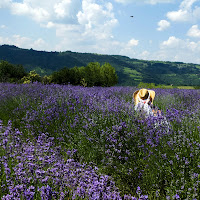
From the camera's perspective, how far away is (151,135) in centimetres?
322

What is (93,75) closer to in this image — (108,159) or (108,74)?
(108,74)

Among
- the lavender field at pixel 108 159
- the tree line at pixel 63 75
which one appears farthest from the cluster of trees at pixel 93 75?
the lavender field at pixel 108 159

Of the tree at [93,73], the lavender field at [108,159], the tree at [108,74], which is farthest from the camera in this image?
the tree at [108,74]

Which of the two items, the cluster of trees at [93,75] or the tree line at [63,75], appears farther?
the cluster of trees at [93,75]

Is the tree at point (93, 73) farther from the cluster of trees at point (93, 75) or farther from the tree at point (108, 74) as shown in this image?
the tree at point (108, 74)

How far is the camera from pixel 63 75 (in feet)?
81.0

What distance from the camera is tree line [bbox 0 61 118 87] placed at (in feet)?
63.8

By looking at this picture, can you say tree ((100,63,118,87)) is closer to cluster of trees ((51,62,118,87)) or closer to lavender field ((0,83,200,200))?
cluster of trees ((51,62,118,87))

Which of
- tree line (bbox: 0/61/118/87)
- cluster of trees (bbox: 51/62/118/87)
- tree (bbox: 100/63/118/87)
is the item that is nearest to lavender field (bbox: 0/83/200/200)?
tree line (bbox: 0/61/118/87)

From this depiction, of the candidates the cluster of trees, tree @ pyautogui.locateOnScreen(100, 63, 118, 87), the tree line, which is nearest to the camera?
the tree line

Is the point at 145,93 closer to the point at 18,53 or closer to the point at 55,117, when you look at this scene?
the point at 55,117

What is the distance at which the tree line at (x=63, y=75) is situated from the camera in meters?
19.5

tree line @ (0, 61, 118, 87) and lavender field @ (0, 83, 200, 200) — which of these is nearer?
lavender field @ (0, 83, 200, 200)

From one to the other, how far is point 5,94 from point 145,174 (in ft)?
18.8
